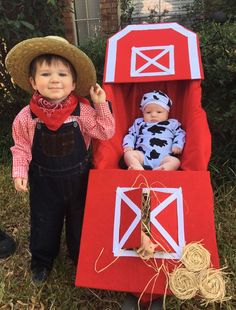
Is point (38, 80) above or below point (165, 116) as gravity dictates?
above

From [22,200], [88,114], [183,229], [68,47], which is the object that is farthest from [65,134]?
[22,200]

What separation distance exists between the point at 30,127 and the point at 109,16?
13.6ft

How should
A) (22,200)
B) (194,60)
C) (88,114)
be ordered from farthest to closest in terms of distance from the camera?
(22,200)
(194,60)
(88,114)

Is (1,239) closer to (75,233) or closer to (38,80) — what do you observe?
(75,233)

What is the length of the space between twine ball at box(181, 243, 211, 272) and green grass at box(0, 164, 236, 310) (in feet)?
1.77

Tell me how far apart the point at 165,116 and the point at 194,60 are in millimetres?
431

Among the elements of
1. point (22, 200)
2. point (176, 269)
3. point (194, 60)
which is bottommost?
point (22, 200)

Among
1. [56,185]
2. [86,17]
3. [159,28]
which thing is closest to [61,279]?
[56,185]

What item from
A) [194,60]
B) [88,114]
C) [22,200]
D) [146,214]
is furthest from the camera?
[22,200]

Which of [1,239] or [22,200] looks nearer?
[1,239]

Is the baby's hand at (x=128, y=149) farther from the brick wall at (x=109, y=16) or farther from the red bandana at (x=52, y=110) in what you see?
the brick wall at (x=109, y=16)

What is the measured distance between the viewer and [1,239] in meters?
3.14

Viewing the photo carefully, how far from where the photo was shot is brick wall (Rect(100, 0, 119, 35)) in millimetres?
6051

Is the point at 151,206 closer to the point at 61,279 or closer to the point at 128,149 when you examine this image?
the point at 128,149
